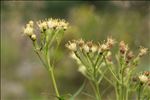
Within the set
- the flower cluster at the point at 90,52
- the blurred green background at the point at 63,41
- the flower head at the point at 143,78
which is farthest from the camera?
the blurred green background at the point at 63,41

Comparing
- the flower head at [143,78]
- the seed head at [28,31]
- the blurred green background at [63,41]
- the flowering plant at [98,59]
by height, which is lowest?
the flower head at [143,78]

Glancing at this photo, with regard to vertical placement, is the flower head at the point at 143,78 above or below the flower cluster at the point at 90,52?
below

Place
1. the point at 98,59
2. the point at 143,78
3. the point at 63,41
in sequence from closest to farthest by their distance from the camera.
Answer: the point at 143,78 < the point at 98,59 < the point at 63,41

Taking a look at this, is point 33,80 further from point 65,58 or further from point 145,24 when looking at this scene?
point 145,24

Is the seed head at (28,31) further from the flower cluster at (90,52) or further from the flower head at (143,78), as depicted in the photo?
the flower head at (143,78)

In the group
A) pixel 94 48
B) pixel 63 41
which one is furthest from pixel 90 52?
pixel 63 41

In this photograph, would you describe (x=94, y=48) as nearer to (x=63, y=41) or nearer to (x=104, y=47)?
(x=104, y=47)

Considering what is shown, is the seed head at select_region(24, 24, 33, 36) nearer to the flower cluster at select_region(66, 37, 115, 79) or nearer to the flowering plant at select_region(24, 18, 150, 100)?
the flowering plant at select_region(24, 18, 150, 100)

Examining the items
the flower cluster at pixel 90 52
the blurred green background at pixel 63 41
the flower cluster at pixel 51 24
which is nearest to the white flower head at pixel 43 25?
the flower cluster at pixel 51 24

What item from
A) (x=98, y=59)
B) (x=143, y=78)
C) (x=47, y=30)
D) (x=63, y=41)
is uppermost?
(x=63, y=41)

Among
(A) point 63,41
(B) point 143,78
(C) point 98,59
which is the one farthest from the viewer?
(A) point 63,41
